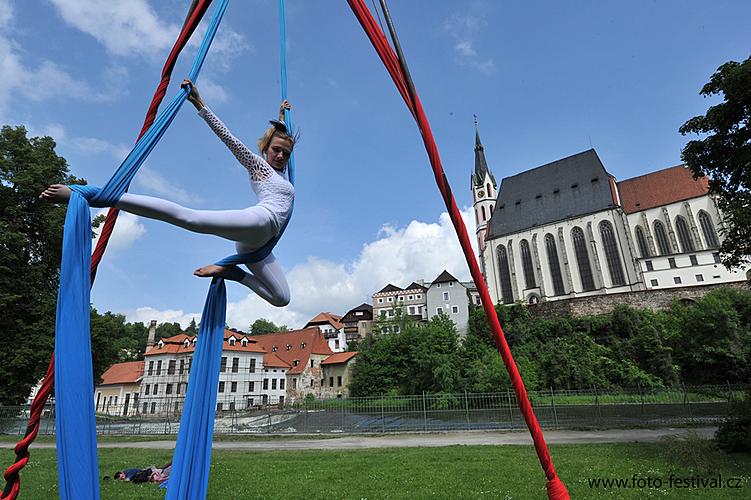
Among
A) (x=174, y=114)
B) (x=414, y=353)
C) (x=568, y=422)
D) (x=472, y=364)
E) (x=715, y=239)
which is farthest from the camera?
(x=715, y=239)

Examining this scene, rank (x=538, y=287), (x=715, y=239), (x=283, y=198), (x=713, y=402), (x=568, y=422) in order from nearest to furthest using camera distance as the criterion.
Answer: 1. (x=283, y=198)
2. (x=568, y=422)
3. (x=713, y=402)
4. (x=715, y=239)
5. (x=538, y=287)

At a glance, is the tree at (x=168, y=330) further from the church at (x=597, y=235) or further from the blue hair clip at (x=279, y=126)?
the blue hair clip at (x=279, y=126)

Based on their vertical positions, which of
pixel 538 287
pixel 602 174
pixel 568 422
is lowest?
pixel 568 422

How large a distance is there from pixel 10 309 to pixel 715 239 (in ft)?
189

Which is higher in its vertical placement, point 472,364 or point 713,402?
point 472,364

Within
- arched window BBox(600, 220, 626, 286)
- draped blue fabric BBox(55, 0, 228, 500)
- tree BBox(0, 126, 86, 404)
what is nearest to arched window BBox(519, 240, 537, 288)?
arched window BBox(600, 220, 626, 286)

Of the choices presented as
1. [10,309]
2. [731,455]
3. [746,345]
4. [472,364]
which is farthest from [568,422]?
[10,309]

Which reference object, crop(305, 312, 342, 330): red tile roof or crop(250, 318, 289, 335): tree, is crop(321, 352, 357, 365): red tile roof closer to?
crop(305, 312, 342, 330): red tile roof

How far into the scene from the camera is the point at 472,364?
3108cm

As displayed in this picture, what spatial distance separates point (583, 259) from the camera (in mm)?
48219

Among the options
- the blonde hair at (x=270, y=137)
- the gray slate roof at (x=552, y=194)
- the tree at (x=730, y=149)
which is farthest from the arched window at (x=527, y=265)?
the blonde hair at (x=270, y=137)

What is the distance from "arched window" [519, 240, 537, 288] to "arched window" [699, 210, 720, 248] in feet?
58.5

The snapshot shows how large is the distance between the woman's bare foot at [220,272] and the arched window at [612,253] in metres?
50.8

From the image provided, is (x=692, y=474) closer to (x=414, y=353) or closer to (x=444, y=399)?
(x=444, y=399)
